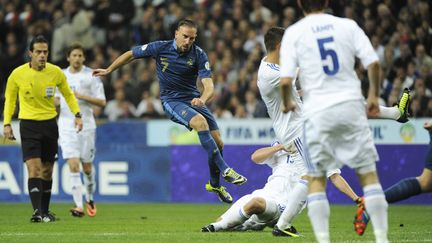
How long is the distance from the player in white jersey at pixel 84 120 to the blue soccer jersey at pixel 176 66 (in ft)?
11.4

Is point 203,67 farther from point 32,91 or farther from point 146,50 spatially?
point 32,91

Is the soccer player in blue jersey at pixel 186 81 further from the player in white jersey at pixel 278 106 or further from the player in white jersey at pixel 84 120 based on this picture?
the player in white jersey at pixel 84 120

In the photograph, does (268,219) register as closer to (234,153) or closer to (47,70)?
(47,70)

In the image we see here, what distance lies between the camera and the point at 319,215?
7691 mm

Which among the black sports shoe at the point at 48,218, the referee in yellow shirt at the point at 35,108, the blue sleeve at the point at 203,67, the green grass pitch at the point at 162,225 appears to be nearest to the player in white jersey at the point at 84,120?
the green grass pitch at the point at 162,225

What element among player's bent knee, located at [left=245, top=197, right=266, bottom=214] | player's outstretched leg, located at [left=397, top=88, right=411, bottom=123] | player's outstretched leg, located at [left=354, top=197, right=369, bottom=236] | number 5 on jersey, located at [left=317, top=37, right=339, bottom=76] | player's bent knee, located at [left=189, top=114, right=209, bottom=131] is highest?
number 5 on jersey, located at [left=317, top=37, right=339, bottom=76]

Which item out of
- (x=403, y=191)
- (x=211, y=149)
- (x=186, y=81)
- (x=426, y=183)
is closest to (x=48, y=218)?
(x=186, y=81)

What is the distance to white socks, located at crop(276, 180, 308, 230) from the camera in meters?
9.98

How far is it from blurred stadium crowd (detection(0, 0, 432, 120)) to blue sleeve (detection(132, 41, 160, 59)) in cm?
863

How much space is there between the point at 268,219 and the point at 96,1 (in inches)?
604

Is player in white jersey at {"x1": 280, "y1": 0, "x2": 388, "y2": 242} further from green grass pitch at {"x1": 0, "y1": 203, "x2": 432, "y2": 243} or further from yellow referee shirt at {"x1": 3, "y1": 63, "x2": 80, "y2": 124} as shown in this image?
yellow referee shirt at {"x1": 3, "y1": 63, "x2": 80, "y2": 124}

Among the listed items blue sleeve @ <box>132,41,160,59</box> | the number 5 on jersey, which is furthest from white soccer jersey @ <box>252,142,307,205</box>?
the number 5 on jersey

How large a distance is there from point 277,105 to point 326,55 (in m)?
3.31

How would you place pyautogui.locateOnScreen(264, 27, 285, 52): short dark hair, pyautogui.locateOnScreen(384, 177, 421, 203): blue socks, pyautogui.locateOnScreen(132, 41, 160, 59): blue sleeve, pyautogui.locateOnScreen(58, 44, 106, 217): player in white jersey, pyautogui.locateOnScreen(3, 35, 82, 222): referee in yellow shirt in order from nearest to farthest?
1. pyautogui.locateOnScreen(384, 177, 421, 203): blue socks
2. pyautogui.locateOnScreen(264, 27, 285, 52): short dark hair
3. pyautogui.locateOnScreen(132, 41, 160, 59): blue sleeve
4. pyautogui.locateOnScreen(3, 35, 82, 222): referee in yellow shirt
5. pyautogui.locateOnScreen(58, 44, 106, 217): player in white jersey
